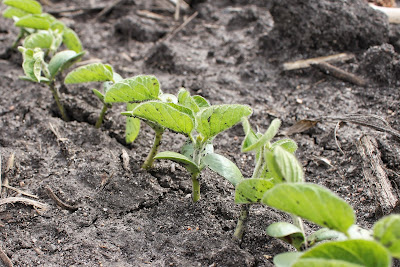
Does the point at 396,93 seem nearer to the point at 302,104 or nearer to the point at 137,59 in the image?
the point at 302,104

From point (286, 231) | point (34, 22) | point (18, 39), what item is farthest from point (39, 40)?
point (286, 231)

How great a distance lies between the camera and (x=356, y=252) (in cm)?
112

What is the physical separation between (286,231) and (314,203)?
18cm

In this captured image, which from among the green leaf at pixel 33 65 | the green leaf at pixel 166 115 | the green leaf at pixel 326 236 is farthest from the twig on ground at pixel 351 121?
the green leaf at pixel 33 65

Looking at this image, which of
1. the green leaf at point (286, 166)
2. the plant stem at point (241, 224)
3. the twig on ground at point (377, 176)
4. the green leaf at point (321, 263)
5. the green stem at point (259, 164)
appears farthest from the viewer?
the twig on ground at point (377, 176)

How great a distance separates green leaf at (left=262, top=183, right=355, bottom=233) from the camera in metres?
1.12

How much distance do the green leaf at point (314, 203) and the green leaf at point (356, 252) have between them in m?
0.06

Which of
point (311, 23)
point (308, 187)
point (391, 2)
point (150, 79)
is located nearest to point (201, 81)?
point (311, 23)

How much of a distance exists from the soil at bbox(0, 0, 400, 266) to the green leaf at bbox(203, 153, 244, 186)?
25cm

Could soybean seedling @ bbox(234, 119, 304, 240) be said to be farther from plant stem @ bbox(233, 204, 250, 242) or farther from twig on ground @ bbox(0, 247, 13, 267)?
twig on ground @ bbox(0, 247, 13, 267)

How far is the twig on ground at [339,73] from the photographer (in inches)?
99.7

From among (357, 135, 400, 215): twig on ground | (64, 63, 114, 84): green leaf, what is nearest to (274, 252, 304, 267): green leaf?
(357, 135, 400, 215): twig on ground

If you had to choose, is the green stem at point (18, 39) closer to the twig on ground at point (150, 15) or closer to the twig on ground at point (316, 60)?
the twig on ground at point (150, 15)

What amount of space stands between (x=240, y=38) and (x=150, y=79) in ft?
5.20
